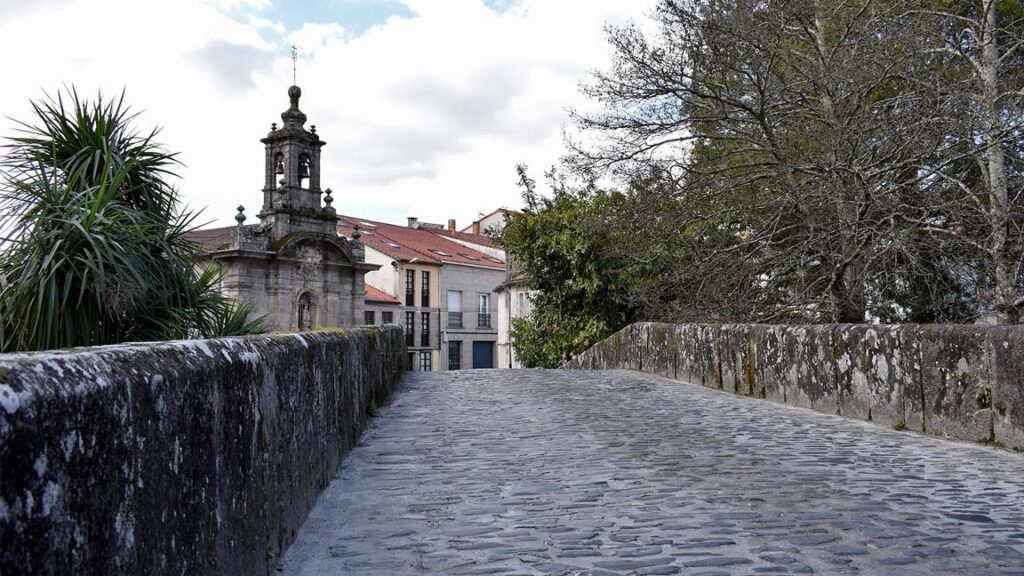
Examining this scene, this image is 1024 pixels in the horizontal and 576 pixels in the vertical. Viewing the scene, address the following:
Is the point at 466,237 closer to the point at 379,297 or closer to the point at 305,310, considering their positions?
the point at 379,297

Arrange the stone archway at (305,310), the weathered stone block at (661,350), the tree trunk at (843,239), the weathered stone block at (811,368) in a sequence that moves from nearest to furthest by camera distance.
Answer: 1. the weathered stone block at (811,368)
2. the tree trunk at (843,239)
3. the weathered stone block at (661,350)
4. the stone archway at (305,310)

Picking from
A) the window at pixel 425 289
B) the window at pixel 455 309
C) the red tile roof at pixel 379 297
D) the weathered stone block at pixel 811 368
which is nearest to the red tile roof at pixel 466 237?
the window at pixel 455 309

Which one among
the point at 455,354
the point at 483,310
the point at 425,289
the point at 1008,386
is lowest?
the point at 455,354

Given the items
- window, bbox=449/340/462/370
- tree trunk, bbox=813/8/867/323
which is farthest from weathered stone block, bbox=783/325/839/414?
window, bbox=449/340/462/370

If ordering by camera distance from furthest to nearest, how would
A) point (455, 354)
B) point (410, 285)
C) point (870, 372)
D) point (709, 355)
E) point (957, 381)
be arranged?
point (455, 354) → point (410, 285) → point (709, 355) → point (870, 372) → point (957, 381)

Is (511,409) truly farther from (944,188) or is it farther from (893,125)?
(944,188)

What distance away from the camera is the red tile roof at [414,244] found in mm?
46866

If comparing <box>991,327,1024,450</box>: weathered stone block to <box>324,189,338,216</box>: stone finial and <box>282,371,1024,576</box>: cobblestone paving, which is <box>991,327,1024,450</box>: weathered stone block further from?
<box>324,189,338,216</box>: stone finial

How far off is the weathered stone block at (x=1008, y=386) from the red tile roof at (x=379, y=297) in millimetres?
38551

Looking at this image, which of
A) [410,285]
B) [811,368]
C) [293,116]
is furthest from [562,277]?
[410,285]

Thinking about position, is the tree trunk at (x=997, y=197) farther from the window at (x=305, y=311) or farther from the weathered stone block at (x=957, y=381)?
the window at (x=305, y=311)

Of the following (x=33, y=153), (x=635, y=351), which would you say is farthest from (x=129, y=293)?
(x=635, y=351)

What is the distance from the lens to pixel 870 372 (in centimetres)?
735

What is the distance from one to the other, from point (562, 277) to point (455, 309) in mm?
30020
